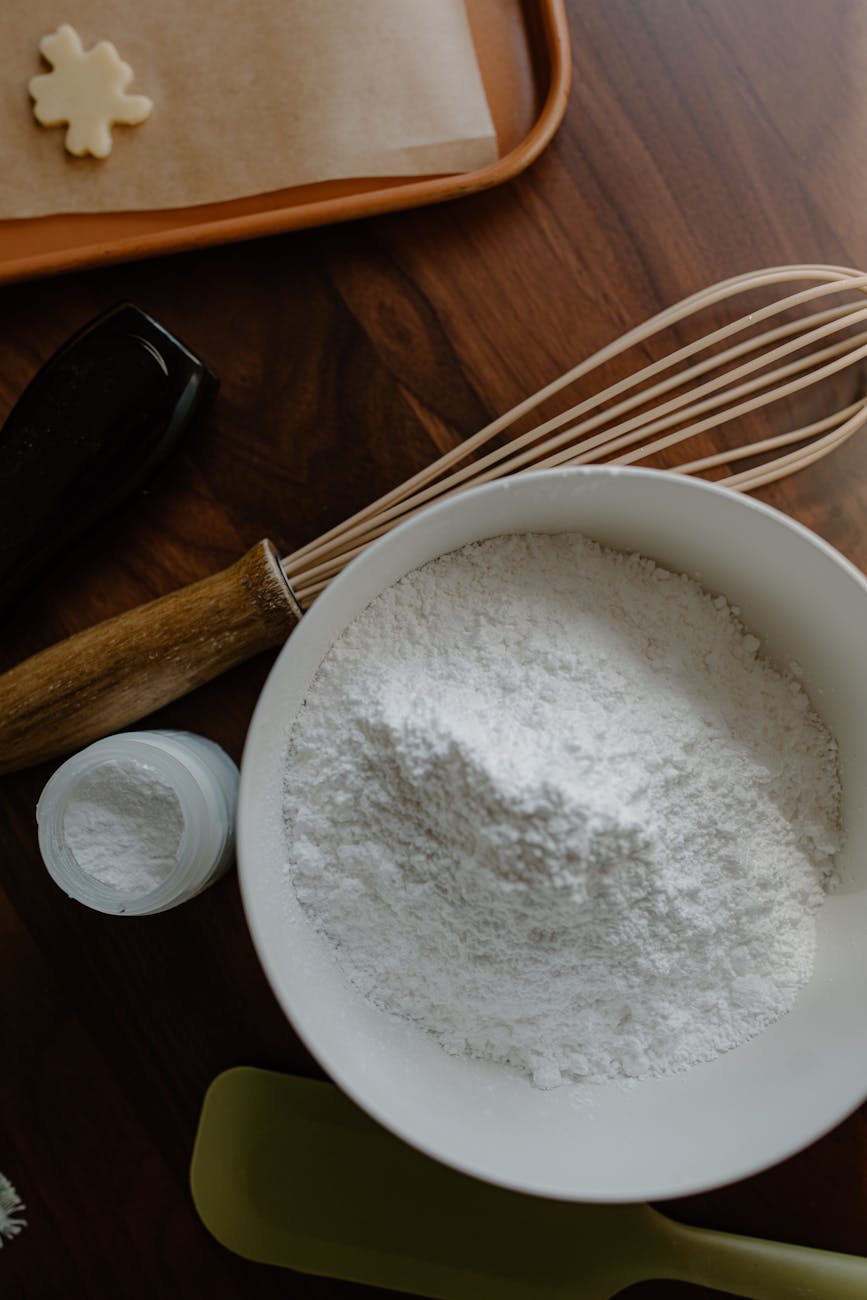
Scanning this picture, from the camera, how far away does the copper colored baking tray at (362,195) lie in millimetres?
512

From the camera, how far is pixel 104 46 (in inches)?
20.6

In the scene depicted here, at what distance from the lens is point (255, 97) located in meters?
0.53

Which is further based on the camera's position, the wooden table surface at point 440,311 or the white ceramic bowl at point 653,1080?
the wooden table surface at point 440,311

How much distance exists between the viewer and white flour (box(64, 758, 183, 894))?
1.51 feet

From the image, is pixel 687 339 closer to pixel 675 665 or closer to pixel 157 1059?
pixel 675 665

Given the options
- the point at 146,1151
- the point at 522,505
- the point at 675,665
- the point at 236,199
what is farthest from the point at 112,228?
the point at 146,1151

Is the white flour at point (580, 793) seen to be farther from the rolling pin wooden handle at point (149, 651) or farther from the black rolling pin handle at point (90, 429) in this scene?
the black rolling pin handle at point (90, 429)

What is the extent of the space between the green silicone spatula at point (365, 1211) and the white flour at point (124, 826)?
15 cm

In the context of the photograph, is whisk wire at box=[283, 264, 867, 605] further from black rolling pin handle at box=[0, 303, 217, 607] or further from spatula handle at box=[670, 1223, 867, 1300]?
spatula handle at box=[670, 1223, 867, 1300]

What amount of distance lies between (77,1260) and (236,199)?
639 mm

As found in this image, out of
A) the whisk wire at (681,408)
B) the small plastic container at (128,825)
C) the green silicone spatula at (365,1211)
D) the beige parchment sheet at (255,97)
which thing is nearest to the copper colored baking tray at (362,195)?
the beige parchment sheet at (255,97)

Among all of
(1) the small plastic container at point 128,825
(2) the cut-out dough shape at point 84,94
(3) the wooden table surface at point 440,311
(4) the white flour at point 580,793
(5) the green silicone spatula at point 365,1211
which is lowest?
(5) the green silicone spatula at point 365,1211

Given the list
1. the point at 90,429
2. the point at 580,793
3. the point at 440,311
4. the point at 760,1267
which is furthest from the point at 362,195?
the point at 760,1267

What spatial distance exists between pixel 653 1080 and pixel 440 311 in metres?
0.44
